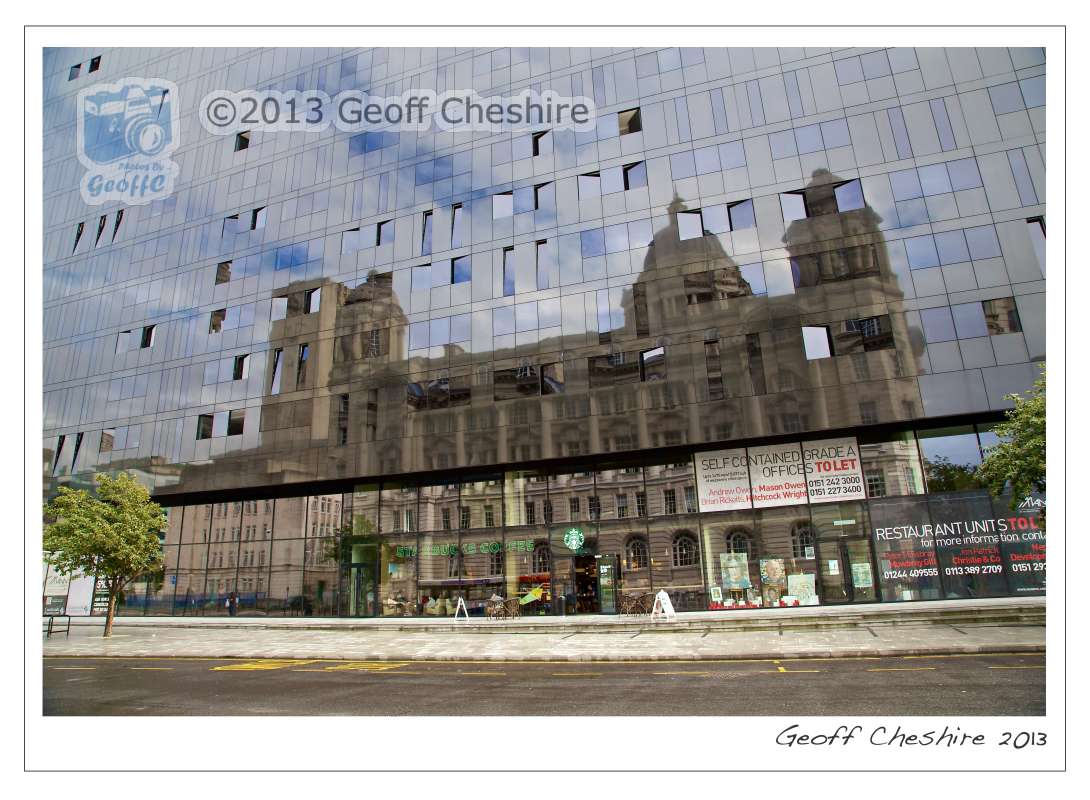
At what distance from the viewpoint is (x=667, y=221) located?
94.9 ft

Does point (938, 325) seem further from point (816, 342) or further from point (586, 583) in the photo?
point (586, 583)

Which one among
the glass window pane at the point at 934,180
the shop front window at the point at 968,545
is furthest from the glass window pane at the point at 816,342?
the shop front window at the point at 968,545

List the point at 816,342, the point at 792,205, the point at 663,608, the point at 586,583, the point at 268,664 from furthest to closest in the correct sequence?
1. the point at 586,583
2. the point at 792,205
3. the point at 816,342
4. the point at 663,608
5. the point at 268,664

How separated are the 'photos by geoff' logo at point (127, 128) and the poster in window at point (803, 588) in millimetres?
27066

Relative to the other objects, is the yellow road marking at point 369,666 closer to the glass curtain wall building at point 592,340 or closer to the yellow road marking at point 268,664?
the yellow road marking at point 268,664

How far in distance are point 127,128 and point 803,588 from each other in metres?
27.5

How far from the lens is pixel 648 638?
20.5m

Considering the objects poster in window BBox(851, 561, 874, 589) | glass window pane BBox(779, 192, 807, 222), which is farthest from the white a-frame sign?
glass window pane BBox(779, 192, 807, 222)

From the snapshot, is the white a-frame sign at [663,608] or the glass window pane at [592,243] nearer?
the white a-frame sign at [663,608]

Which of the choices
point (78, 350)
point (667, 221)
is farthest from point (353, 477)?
point (78, 350)

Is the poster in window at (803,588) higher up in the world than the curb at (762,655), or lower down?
higher up

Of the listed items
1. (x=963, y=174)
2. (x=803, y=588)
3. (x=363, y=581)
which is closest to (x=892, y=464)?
(x=803, y=588)

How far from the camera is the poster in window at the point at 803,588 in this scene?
26.0 metres
